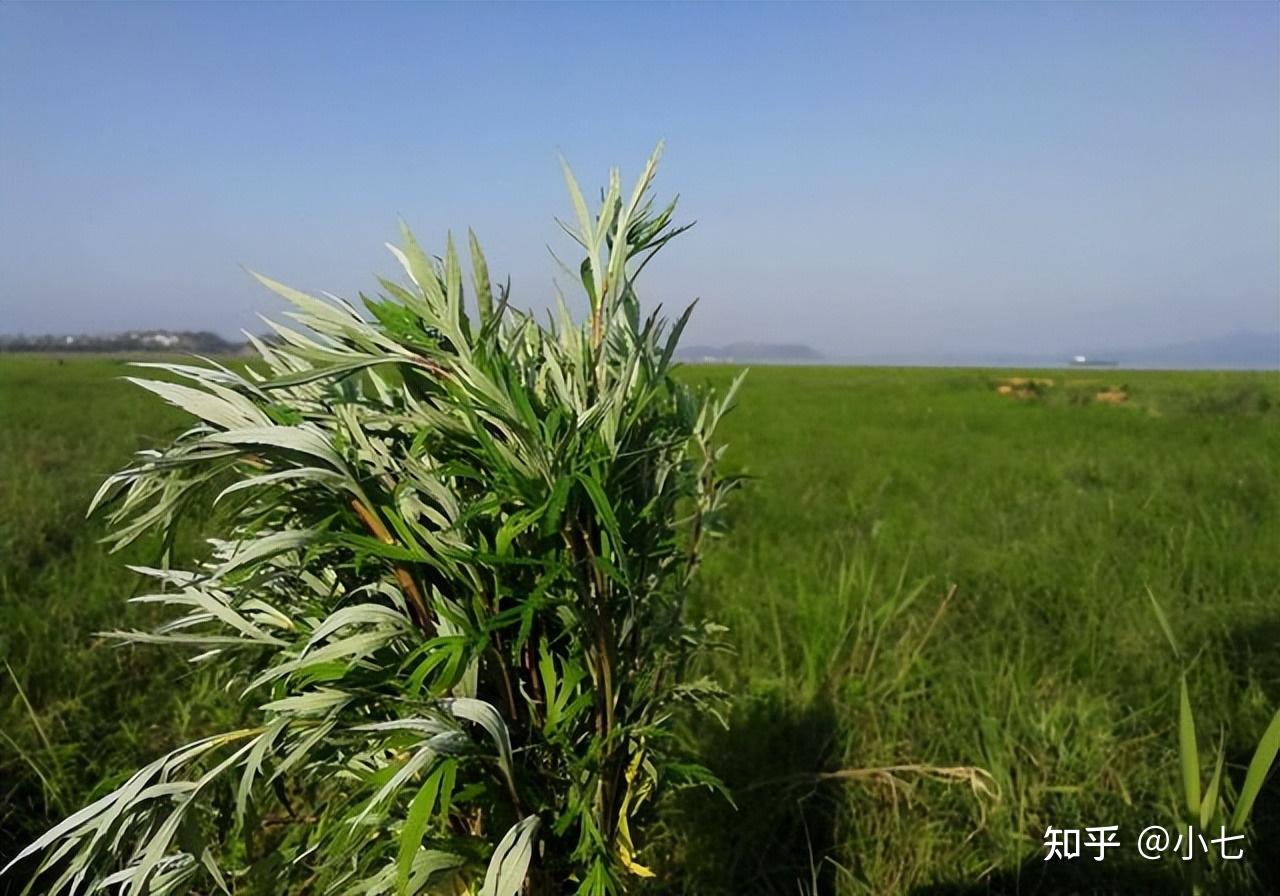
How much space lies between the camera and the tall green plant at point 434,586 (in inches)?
29.8

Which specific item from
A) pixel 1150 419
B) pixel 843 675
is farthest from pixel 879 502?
pixel 1150 419

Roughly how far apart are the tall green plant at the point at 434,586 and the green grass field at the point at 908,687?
0.60 ft

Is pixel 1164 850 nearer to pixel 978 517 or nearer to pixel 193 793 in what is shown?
pixel 193 793

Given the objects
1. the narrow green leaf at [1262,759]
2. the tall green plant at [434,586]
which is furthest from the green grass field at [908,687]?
the narrow green leaf at [1262,759]

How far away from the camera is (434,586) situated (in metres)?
0.85

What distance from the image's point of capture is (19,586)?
3373 mm

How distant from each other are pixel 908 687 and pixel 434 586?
7.63 ft

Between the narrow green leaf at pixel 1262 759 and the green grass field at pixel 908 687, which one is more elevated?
the narrow green leaf at pixel 1262 759
